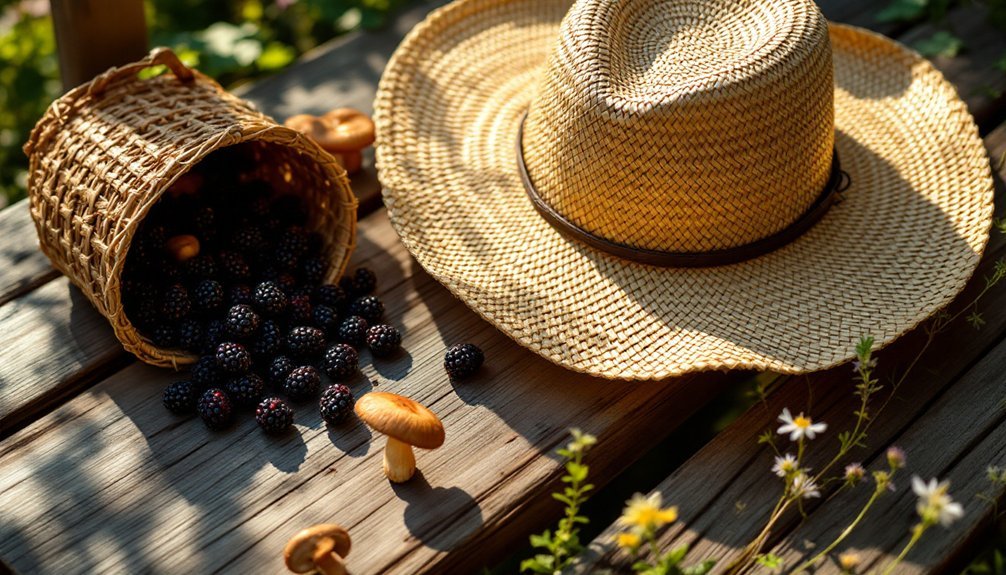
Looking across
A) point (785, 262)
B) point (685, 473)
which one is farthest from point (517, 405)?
point (785, 262)

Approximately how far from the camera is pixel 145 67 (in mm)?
2182

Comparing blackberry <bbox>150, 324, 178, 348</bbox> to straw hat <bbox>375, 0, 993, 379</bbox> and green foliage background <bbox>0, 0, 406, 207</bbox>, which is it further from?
green foliage background <bbox>0, 0, 406, 207</bbox>

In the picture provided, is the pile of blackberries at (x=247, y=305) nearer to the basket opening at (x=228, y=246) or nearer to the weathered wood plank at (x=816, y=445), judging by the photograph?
the basket opening at (x=228, y=246)

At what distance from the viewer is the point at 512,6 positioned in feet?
8.97

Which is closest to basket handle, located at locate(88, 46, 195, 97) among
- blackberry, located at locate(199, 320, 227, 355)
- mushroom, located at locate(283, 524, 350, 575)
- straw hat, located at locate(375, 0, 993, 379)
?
straw hat, located at locate(375, 0, 993, 379)

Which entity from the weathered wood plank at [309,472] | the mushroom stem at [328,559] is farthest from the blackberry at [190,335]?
the mushroom stem at [328,559]

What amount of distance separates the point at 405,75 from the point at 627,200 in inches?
31.3

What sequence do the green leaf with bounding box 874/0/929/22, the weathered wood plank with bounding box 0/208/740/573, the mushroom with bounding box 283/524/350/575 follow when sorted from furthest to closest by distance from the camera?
the green leaf with bounding box 874/0/929/22 → the weathered wood plank with bounding box 0/208/740/573 → the mushroom with bounding box 283/524/350/575

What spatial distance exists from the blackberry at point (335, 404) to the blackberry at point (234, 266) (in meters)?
0.40

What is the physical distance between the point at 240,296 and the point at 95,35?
2.88 feet

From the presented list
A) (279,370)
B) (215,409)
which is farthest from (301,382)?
(215,409)

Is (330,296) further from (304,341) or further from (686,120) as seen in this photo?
(686,120)

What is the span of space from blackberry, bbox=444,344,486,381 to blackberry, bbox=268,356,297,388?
1.14 ft

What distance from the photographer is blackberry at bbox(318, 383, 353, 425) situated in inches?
76.8
